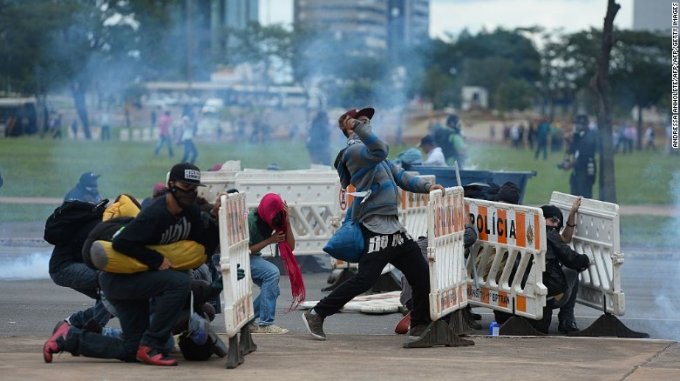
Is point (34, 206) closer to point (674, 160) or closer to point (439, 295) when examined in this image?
point (439, 295)

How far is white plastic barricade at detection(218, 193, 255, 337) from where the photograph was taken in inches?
347

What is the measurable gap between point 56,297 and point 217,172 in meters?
2.92

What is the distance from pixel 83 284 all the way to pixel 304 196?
21.5ft

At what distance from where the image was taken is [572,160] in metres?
24.8

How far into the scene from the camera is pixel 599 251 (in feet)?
37.0

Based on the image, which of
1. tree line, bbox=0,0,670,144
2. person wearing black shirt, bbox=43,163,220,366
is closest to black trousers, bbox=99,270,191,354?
person wearing black shirt, bbox=43,163,220,366

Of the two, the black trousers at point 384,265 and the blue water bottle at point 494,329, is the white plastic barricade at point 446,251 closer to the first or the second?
the black trousers at point 384,265

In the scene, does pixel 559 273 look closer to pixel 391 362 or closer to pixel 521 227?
pixel 521 227

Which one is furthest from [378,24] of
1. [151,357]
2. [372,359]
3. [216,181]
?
[151,357]

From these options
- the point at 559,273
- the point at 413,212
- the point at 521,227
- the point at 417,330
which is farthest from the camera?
the point at 413,212

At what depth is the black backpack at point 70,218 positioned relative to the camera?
980 centimetres

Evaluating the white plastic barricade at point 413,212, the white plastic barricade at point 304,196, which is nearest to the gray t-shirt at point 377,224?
the white plastic barricade at point 413,212

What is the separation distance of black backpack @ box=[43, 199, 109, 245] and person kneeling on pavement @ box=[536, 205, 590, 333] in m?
3.60

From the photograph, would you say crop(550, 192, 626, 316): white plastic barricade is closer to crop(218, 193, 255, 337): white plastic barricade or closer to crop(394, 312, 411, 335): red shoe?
crop(394, 312, 411, 335): red shoe
